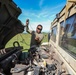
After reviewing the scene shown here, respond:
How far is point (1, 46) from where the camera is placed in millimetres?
6648

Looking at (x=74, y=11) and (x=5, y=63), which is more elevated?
(x=74, y=11)

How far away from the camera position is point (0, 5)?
473cm

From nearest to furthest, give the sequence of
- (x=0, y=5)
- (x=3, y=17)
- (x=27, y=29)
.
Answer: (x=0, y=5), (x=3, y=17), (x=27, y=29)

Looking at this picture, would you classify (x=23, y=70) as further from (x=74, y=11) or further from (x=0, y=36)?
(x=0, y=36)

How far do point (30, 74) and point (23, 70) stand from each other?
24 cm

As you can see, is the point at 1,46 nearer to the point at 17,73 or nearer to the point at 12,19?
the point at 12,19

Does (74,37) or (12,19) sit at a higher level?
(12,19)

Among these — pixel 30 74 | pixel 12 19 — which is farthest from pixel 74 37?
pixel 12 19

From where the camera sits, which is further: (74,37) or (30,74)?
(74,37)

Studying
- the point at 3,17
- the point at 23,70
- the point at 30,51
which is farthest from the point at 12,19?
the point at 23,70

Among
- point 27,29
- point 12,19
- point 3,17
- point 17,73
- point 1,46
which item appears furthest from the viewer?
point 27,29

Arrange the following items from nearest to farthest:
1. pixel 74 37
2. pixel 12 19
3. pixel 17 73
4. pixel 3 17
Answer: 1. pixel 17 73
2. pixel 74 37
3. pixel 3 17
4. pixel 12 19

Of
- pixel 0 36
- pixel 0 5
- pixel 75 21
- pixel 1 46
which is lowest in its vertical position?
pixel 1 46

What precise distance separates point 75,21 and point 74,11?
274mm
